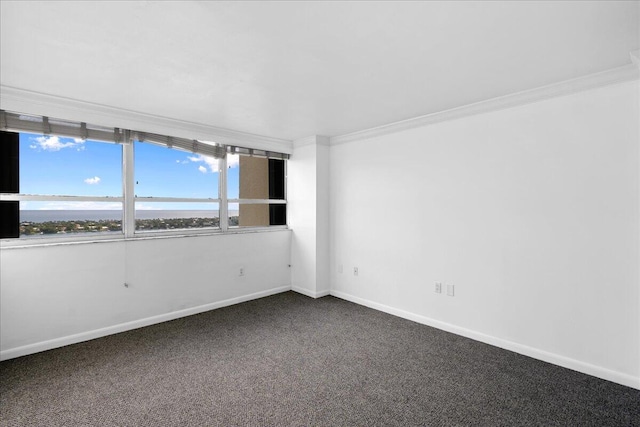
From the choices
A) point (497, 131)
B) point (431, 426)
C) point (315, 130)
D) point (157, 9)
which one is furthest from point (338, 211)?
point (157, 9)

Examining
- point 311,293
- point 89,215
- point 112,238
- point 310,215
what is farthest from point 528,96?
point 89,215

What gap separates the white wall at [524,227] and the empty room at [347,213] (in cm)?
2

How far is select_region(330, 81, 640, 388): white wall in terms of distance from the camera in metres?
2.41

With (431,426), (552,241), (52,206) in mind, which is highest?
(52,206)

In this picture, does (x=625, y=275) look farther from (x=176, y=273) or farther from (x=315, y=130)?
(x=176, y=273)

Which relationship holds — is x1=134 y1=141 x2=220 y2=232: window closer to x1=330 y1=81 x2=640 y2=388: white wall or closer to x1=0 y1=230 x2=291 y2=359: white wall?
x1=0 y1=230 x2=291 y2=359: white wall

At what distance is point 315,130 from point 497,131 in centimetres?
216

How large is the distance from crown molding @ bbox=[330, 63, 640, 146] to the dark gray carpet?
228 cm

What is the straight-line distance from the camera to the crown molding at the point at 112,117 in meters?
2.80

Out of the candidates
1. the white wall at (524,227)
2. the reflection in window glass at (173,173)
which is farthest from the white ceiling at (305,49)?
the reflection in window glass at (173,173)

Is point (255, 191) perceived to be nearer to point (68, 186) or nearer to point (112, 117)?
point (112, 117)

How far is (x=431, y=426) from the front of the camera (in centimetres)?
194

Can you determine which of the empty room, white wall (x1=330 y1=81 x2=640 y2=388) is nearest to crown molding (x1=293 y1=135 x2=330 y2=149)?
the empty room

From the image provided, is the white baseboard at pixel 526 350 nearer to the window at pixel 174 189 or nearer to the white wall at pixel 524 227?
the white wall at pixel 524 227
